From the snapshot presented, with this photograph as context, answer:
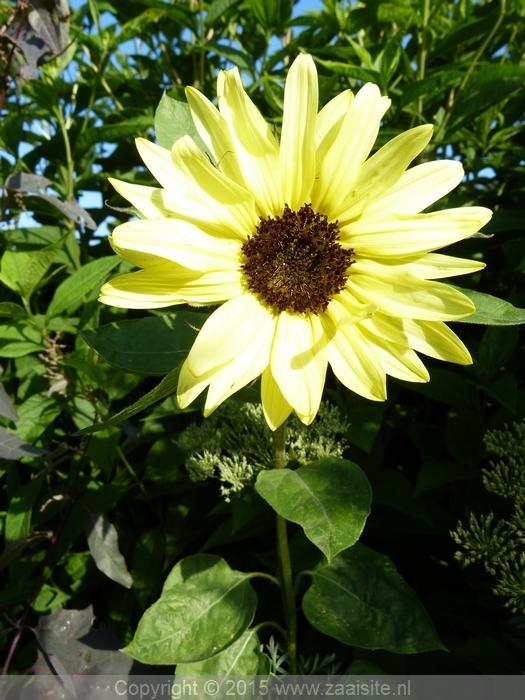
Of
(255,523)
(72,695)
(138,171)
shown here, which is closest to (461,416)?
(255,523)

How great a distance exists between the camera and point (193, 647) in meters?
1.25

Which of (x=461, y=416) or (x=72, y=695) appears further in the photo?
(x=461, y=416)

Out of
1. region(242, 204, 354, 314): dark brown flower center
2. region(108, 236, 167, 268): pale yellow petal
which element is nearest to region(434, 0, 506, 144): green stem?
region(242, 204, 354, 314): dark brown flower center

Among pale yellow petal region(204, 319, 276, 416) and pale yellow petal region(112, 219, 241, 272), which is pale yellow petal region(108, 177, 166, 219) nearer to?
pale yellow petal region(112, 219, 241, 272)

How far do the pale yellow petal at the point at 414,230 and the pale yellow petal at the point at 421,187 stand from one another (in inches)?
1.1

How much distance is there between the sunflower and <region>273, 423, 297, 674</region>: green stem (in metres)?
0.15

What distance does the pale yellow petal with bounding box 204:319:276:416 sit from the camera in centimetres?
107

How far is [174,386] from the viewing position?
1.13m

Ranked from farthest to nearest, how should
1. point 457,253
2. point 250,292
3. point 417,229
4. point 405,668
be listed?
point 457,253 → point 405,668 → point 250,292 → point 417,229

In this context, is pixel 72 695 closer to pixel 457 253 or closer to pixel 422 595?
pixel 422 595

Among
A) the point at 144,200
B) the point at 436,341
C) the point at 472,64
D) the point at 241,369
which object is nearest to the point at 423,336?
the point at 436,341

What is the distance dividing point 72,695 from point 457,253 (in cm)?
161

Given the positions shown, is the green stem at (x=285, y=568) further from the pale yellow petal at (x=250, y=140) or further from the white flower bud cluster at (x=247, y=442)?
the pale yellow petal at (x=250, y=140)

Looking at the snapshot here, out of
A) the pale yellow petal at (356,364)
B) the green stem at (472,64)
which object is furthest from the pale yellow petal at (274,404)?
the green stem at (472,64)
